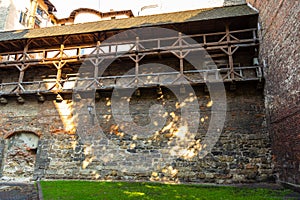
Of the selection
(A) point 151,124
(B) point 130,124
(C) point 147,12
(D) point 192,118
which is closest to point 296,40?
(D) point 192,118

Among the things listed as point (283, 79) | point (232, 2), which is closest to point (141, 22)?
point (283, 79)

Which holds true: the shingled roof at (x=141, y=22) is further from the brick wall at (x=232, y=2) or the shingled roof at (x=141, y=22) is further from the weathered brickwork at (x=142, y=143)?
the brick wall at (x=232, y=2)

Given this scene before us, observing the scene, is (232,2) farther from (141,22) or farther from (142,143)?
(142,143)

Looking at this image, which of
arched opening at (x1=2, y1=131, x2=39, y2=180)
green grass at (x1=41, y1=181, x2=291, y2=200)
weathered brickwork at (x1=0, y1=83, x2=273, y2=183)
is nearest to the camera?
green grass at (x1=41, y1=181, x2=291, y2=200)

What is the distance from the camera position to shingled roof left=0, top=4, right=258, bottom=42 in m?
10.5

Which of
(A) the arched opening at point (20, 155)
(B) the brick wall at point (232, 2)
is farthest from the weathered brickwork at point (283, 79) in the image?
(A) the arched opening at point (20, 155)

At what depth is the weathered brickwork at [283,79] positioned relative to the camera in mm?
6582

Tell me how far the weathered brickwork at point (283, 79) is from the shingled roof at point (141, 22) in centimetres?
181

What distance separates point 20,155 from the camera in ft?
36.0

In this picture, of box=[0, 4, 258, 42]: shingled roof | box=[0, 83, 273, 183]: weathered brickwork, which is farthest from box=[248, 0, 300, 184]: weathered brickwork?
box=[0, 4, 258, 42]: shingled roof

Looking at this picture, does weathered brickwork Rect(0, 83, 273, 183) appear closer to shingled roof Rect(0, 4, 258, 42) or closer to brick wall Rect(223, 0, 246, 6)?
shingled roof Rect(0, 4, 258, 42)

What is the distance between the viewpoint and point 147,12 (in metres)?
20.2

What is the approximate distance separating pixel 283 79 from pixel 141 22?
7096mm

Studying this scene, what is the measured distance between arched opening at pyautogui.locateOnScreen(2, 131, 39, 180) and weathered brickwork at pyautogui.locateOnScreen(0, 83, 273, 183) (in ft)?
1.35
